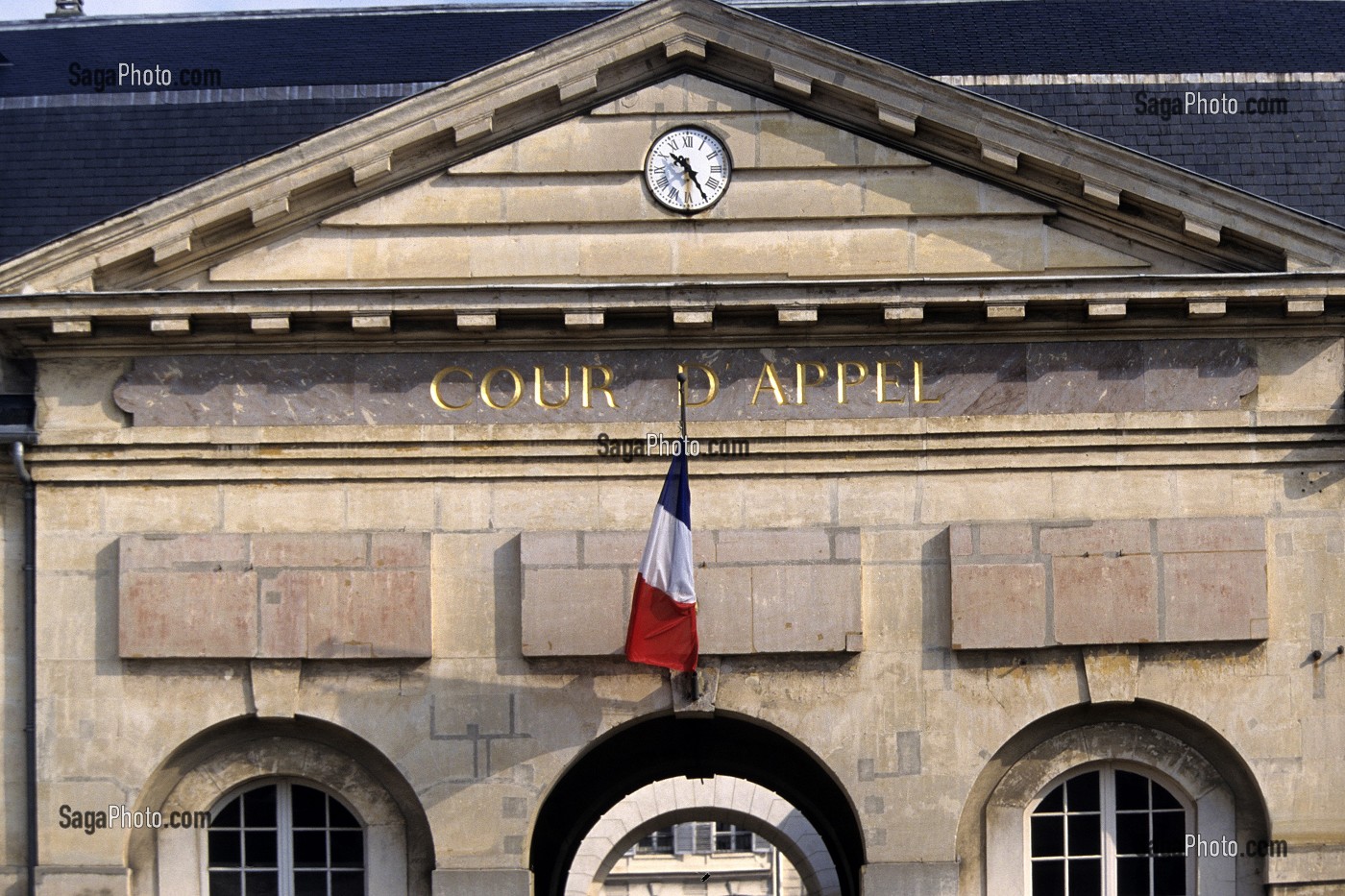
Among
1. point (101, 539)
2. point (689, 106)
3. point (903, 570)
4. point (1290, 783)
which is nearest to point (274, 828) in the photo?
point (101, 539)

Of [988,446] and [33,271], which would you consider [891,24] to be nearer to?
[988,446]

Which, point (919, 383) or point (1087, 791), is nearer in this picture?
point (919, 383)

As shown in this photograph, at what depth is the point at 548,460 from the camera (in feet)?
59.9

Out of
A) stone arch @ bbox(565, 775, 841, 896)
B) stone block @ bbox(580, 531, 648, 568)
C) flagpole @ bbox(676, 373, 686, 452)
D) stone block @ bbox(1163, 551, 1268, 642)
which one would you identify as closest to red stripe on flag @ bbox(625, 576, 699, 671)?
stone block @ bbox(580, 531, 648, 568)

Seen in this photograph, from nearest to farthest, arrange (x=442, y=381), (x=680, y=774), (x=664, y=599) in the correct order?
(x=664, y=599) < (x=442, y=381) < (x=680, y=774)

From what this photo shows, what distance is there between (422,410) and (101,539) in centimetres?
292

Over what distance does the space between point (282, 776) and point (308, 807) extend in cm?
37

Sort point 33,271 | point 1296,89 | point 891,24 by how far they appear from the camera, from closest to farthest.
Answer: point 33,271 → point 1296,89 → point 891,24

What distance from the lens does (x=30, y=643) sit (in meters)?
18.2

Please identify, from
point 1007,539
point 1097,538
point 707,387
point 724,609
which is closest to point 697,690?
point 724,609

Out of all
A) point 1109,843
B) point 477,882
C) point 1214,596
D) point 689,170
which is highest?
point 689,170

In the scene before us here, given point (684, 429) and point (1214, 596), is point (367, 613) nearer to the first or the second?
point (684, 429)

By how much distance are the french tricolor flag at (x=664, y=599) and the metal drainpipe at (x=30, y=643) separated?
16.8ft

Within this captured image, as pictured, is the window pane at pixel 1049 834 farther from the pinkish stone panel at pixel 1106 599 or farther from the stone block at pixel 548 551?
the stone block at pixel 548 551
